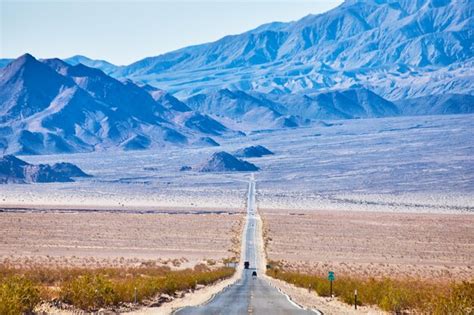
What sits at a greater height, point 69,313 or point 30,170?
point 30,170

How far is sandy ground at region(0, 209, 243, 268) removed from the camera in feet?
207

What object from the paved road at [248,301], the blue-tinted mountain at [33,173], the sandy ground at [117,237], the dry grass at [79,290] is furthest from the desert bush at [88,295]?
the blue-tinted mountain at [33,173]

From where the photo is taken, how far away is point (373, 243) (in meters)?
79.6

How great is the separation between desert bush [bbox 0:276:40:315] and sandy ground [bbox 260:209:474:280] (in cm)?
3207

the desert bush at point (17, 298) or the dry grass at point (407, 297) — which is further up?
the dry grass at point (407, 297)

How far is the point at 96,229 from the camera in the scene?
291 ft

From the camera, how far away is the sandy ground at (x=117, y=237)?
63.1m

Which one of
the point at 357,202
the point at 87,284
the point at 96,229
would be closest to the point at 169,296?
the point at 87,284

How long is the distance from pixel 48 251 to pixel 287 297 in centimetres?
3550

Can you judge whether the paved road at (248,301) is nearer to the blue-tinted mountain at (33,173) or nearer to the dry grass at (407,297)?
the dry grass at (407,297)

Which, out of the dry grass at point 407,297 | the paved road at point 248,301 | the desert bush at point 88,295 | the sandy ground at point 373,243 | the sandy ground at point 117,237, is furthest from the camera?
the sandy ground at point 117,237

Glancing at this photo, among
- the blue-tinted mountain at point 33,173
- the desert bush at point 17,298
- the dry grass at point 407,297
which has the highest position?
the blue-tinted mountain at point 33,173

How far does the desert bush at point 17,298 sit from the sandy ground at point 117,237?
3010 centimetres

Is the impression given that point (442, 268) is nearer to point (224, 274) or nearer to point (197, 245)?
point (224, 274)
